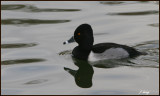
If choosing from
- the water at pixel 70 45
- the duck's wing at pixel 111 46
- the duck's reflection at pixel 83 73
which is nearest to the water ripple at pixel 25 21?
the water at pixel 70 45

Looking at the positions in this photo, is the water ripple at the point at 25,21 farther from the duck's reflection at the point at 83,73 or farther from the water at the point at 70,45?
the duck's reflection at the point at 83,73

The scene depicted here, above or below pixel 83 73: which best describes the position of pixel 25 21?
above

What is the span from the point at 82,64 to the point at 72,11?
413 centimetres

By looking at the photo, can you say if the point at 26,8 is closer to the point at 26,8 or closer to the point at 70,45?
the point at 26,8

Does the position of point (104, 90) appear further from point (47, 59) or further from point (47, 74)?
point (47, 59)

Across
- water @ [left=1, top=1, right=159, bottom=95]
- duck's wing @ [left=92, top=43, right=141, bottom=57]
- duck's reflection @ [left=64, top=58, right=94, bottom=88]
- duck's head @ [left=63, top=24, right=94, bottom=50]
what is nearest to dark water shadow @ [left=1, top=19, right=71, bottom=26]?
water @ [left=1, top=1, right=159, bottom=95]

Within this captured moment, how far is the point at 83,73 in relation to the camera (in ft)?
36.3

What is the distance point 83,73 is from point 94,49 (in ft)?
2.73

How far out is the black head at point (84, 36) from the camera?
11875mm

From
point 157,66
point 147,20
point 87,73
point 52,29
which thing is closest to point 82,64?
point 87,73

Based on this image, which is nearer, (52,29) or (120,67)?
(120,67)

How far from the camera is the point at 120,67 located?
11.1 metres

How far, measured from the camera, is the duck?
11594mm

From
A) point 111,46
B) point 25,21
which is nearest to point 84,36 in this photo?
point 111,46
